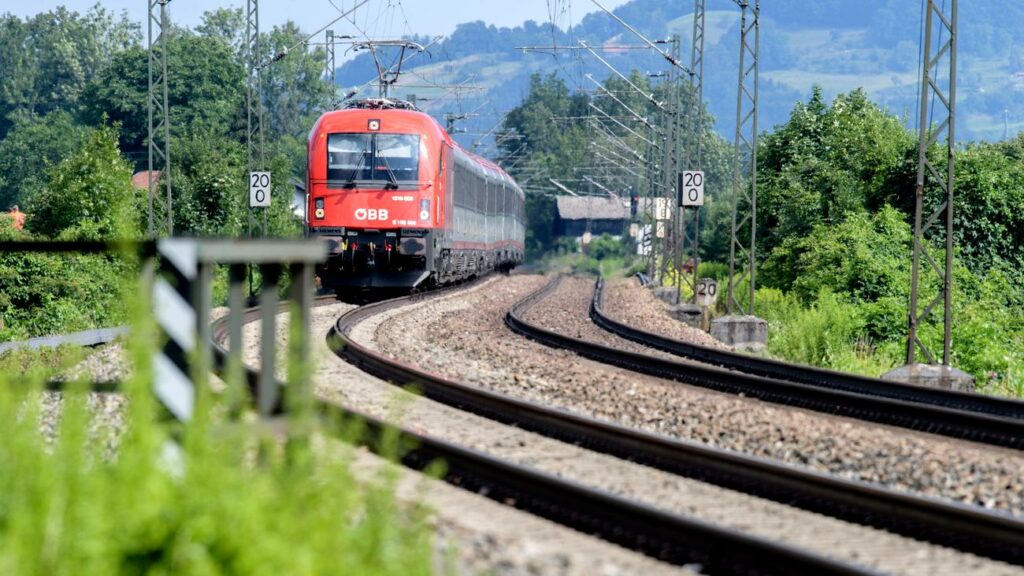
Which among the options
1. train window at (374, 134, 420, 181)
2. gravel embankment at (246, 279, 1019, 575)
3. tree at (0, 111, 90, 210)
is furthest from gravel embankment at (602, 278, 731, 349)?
tree at (0, 111, 90, 210)

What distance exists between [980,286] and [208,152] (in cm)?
2980

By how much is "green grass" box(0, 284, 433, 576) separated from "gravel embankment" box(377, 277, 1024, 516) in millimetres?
4836

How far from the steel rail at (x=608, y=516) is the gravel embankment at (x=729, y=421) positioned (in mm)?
2694

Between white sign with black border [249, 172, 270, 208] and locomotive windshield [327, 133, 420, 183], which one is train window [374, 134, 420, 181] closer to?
locomotive windshield [327, 133, 420, 183]

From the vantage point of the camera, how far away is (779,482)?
26.9 ft

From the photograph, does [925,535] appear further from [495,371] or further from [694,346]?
[694,346]

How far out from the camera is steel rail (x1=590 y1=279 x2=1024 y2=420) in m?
13.1

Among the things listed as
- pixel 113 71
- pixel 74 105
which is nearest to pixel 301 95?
pixel 74 105

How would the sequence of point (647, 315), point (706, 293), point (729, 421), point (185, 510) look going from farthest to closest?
point (706, 293)
point (647, 315)
point (729, 421)
point (185, 510)

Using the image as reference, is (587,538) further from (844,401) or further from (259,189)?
(259,189)

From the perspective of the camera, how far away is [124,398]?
1050 centimetres

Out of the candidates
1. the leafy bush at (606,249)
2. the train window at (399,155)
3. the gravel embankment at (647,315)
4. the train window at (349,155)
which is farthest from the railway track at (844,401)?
the leafy bush at (606,249)

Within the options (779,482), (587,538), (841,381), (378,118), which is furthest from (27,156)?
(587,538)

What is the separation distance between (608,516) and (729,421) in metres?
4.59
